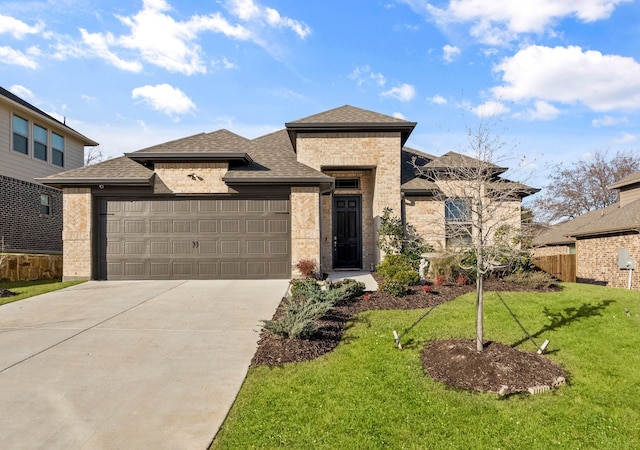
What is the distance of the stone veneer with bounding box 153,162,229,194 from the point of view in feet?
41.1

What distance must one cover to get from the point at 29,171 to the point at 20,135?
161cm

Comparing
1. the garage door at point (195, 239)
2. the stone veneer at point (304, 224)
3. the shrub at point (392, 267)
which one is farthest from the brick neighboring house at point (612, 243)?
the garage door at point (195, 239)

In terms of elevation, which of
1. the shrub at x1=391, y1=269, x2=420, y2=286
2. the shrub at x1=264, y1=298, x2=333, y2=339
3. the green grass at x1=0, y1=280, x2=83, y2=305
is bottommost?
the green grass at x1=0, y1=280, x2=83, y2=305

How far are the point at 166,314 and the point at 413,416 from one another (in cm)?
597

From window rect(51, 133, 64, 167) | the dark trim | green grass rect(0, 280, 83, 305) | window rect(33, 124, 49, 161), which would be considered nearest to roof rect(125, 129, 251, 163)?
the dark trim

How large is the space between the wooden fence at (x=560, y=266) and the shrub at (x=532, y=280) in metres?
5.50

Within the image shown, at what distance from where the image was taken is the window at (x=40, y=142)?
18.1 metres

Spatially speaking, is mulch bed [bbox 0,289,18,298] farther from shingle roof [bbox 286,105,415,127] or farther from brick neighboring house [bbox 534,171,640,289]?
brick neighboring house [bbox 534,171,640,289]

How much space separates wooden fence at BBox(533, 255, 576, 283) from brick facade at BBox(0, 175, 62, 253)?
22.0 m

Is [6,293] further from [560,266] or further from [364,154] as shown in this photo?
[560,266]

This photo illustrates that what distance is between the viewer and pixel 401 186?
46.6 feet

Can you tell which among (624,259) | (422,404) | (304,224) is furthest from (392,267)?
(624,259)

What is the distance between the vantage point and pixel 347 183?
595 inches

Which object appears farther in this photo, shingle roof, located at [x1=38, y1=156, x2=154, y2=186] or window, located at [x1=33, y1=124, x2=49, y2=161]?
window, located at [x1=33, y1=124, x2=49, y2=161]
